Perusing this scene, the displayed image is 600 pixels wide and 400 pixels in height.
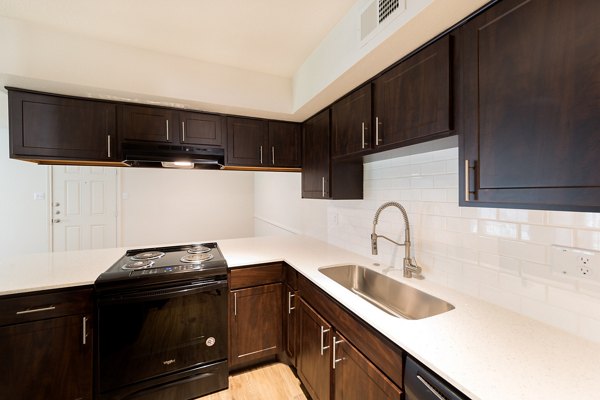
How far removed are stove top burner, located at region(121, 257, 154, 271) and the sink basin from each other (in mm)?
1277

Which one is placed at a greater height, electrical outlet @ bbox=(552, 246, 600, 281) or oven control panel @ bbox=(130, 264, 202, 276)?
electrical outlet @ bbox=(552, 246, 600, 281)

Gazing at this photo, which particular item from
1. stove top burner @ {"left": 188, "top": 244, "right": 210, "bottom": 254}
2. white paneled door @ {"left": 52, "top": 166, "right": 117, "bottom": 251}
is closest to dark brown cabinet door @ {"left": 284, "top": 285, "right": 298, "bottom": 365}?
stove top burner @ {"left": 188, "top": 244, "right": 210, "bottom": 254}

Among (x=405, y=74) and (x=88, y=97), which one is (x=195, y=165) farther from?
(x=405, y=74)

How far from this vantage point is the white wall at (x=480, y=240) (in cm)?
92

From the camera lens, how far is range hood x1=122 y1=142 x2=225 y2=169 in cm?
189

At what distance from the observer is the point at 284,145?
2.47 metres

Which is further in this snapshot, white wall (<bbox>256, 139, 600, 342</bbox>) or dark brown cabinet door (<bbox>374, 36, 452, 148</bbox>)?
dark brown cabinet door (<bbox>374, 36, 452, 148</bbox>)

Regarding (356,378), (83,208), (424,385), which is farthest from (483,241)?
(83,208)

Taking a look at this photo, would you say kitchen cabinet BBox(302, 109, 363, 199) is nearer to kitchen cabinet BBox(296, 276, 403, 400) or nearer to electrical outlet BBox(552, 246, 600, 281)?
kitchen cabinet BBox(296, 276, 403, 400)

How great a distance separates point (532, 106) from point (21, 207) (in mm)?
5781

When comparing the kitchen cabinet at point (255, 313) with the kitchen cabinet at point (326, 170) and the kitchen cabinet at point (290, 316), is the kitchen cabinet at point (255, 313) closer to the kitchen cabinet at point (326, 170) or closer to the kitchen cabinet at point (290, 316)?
the kitchen cabinet at point (290, 316)

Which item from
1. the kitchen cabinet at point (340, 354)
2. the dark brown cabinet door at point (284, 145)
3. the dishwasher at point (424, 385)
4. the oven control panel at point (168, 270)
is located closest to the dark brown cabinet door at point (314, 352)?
the kitchen cabinet at point (340, 354)

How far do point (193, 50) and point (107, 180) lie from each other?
3591 millimetres

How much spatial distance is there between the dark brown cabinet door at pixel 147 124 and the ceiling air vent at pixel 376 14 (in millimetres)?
1591
